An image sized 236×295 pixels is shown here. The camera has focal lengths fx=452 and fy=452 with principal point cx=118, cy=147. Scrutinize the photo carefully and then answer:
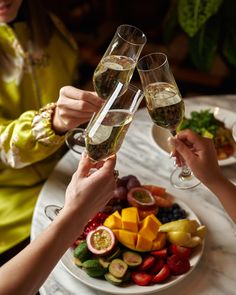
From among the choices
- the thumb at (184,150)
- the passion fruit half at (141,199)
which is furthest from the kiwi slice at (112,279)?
the thumb at (184,150)

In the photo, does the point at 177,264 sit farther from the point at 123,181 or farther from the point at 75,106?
the point at 75,106

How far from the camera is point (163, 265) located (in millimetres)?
1105

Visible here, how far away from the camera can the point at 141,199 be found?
127 cm

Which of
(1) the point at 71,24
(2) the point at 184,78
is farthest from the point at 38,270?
(1) the point at 71,24

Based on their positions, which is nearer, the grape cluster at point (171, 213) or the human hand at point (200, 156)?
the human hand at point (200, 156)

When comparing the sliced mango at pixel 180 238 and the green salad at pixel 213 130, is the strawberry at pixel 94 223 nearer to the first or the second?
the sliced mango at pixel 180 238

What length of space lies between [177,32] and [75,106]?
7.05 ft

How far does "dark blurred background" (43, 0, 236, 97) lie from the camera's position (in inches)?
87.1

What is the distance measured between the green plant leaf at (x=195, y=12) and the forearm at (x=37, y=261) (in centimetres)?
141

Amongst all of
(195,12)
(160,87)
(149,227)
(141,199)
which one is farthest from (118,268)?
(195,12)

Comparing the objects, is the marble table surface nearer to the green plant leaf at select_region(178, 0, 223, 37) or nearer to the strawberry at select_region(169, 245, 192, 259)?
the strawberry at select_region(169, 245, 192, 259)

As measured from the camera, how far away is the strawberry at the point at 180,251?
1.12 meters

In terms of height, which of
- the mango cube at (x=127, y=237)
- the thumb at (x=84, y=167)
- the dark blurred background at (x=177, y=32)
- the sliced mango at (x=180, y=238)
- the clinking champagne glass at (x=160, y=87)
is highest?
the clinking champagne glass at (x=160, y=87)

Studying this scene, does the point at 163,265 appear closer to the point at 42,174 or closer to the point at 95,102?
the point at 95,102
